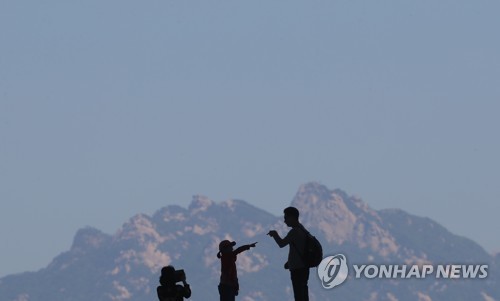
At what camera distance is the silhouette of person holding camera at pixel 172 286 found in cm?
2652

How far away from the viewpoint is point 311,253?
29.0 m


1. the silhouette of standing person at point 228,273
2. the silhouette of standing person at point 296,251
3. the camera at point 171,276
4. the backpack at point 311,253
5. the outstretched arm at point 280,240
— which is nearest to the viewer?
the camera at point 171,276

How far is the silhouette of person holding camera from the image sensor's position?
26516 millimetres

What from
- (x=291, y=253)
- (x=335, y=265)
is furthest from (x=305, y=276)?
(x=335, y=265)

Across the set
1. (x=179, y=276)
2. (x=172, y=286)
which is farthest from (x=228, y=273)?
(x=179, y=276)

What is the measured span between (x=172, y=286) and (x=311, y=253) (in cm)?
343

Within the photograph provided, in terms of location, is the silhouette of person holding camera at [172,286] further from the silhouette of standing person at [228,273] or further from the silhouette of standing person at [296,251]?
the silhouette of standing person at [228,273]

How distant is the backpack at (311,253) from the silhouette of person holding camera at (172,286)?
3.23 metres

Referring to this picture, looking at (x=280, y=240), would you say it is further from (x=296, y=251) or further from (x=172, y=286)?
(x=172, y=286)

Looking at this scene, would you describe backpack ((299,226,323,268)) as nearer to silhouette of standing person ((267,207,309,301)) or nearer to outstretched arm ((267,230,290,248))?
silhouette of standing person ((267,207,309,301))

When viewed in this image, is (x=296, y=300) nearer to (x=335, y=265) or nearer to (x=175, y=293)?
(x=175, y=293)

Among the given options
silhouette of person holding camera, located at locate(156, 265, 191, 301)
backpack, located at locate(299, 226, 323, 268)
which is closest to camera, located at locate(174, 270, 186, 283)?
silhouette of person holding camera, located at locate(156, 265, 191, 301)

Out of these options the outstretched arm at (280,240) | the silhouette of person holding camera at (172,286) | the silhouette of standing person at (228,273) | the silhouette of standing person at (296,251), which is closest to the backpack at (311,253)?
the silhouette of standing person at (296,251)

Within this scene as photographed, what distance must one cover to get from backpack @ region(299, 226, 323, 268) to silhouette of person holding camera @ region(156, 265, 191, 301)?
323 centimetres
